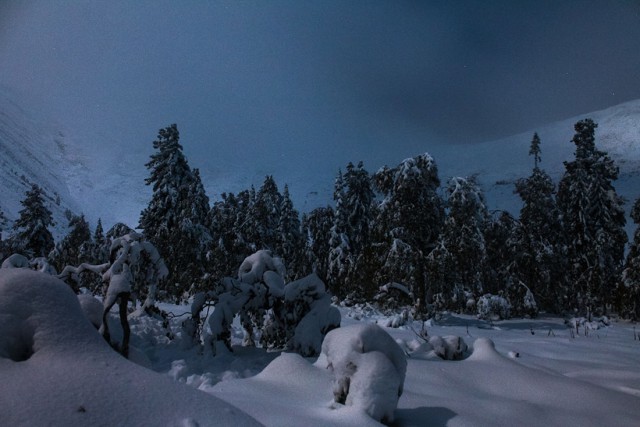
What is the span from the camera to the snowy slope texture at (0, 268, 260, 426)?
1.59 meters

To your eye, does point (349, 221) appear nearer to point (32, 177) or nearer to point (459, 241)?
point (459, 241)

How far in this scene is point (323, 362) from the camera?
4.70 m

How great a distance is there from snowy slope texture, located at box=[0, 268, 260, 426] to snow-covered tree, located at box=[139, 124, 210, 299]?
1897 centimetres

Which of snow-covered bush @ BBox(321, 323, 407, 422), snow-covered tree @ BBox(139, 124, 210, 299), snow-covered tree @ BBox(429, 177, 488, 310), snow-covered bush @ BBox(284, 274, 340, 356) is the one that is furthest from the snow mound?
snow-covered tree @ BBox(139, 124, 210, 299)

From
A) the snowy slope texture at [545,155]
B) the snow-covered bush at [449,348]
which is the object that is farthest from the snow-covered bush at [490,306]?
the snowy slope texture at [545,155]

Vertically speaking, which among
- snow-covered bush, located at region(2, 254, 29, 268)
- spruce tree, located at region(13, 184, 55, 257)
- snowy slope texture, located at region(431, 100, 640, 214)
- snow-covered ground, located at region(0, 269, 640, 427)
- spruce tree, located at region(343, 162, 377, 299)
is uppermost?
snowy slope texture, located at region(431, 100, 640, 214)

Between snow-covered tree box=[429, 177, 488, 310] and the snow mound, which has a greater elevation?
snow-covered tree box=[429, 177, 488, 310]

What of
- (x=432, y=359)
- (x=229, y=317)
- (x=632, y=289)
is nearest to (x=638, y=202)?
(x=632, y=289)

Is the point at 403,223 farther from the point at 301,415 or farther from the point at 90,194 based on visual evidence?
the point at 90,194

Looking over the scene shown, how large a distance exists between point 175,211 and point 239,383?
65.0 ft

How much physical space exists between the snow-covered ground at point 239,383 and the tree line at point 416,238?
5216 millimetres

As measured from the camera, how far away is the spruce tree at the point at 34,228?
26.4 meters

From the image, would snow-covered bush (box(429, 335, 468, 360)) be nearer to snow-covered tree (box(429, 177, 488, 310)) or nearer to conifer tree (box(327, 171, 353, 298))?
snow-covered tree (box(429, 177, 488, 310))

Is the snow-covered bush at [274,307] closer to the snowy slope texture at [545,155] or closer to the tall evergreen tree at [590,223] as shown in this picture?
the tall evergreen tree at [590,223]
